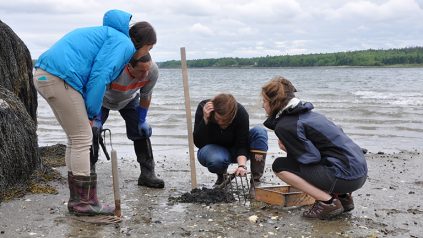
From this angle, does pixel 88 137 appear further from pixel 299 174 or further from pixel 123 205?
pixel 299 174

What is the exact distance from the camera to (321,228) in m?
4.93

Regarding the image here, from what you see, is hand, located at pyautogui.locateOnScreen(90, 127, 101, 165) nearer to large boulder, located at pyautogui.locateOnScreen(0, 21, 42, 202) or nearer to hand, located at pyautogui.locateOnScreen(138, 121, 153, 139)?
hand, located at pyautogui.locateOnScreen(138, 121, 153, 139)

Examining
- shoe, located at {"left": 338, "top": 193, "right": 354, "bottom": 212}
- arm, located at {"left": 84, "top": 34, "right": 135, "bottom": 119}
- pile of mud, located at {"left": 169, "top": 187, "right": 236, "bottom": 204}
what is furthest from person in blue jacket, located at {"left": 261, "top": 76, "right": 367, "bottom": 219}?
arm, located at {"left": 84, "top": 34, "right": 135, "bottom": 119}

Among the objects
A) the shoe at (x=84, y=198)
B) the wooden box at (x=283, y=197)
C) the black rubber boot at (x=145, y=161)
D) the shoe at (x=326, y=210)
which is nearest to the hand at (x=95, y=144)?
Answer: the shoe at (x=84, y=198)

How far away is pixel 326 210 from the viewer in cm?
511

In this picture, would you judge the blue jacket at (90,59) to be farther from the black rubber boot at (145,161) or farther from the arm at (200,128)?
the black rubber boot at (145,161)

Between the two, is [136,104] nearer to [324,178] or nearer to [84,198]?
[84,198]

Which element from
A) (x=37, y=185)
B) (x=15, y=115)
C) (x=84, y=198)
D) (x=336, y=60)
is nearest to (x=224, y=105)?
(x=84, y=198)

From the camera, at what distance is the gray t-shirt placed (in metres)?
5.86

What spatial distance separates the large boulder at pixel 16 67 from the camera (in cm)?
717

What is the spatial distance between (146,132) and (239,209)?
1621mm

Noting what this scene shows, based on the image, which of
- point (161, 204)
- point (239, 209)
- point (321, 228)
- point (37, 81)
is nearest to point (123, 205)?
point (161, 204)

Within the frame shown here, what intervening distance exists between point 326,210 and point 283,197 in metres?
0.55

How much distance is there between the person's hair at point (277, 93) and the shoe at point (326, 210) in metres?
0.98
